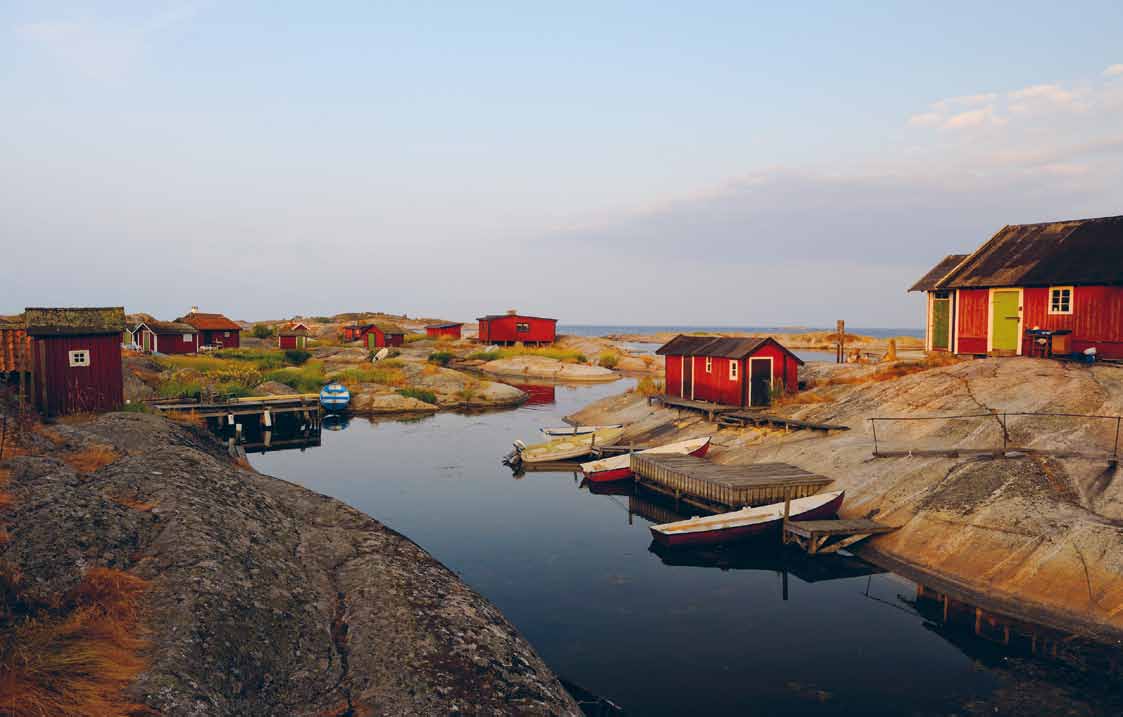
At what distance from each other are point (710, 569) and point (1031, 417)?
13.4 meters

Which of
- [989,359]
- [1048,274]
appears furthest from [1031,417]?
[1048,274]

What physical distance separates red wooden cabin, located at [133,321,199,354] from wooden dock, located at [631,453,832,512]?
60166 millimetres

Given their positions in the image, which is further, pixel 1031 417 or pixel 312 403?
pixel 312 403

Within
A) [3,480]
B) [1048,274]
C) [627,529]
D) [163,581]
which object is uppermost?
[1048,274]

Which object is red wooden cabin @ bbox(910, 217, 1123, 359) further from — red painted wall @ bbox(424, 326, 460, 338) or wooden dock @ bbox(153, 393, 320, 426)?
red painted wall @ bbox(424, 326, 460, 338)

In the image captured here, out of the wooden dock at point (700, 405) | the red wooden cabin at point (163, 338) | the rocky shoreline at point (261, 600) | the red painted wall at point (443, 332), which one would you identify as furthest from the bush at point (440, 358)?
the rocky shoreline at point (261, 600)

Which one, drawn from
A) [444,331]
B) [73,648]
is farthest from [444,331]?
[73,648]

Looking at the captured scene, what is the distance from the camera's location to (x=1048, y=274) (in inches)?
1182

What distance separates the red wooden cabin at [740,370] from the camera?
34812 millimetres

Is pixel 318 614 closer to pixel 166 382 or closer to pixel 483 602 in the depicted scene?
pixel 483 602

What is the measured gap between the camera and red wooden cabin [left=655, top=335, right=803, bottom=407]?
34812 mm

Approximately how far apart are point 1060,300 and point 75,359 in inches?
1582

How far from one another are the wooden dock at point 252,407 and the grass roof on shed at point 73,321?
15547 mm

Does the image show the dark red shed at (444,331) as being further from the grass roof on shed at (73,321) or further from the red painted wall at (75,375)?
the red painted wall at (75,375)
